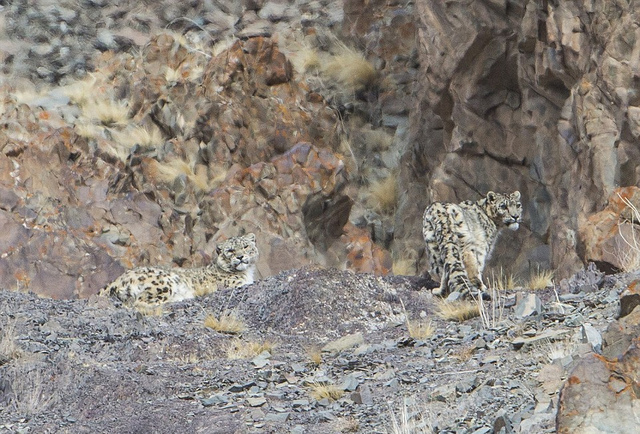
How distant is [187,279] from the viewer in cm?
1659

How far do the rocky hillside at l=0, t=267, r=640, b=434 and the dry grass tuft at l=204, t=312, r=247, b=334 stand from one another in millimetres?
20

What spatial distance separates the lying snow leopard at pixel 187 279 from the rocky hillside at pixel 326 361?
59 cm

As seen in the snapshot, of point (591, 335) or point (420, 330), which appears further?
point (420, 330)

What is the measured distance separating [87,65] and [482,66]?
13560 millimetres

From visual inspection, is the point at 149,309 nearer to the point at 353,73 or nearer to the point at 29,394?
the point at 29,394

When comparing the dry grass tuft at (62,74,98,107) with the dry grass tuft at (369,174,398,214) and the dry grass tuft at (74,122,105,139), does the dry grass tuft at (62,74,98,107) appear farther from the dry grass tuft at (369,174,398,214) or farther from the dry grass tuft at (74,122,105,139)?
the dry grass tuft at (369,174,398,214)

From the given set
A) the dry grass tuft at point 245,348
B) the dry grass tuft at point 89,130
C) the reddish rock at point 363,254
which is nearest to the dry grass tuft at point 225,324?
the dry grass tuft at point 245,348

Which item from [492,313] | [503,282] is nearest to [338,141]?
[503,282]

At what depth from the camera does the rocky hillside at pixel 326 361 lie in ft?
25.8

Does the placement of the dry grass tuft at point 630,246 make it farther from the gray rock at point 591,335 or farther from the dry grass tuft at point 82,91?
the dry grass tuft at point 82,91

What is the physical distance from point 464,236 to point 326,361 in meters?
4.54

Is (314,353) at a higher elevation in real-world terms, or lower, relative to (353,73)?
higher

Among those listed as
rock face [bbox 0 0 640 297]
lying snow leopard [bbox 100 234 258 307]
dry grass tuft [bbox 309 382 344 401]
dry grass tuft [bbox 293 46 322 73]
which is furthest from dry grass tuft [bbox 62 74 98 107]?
dry grass tuft [bbox 309 382 344 401]

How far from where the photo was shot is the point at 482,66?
2000 cm
